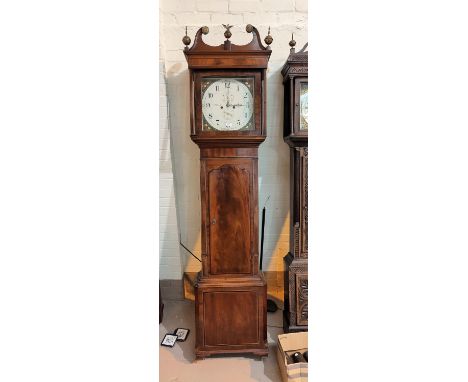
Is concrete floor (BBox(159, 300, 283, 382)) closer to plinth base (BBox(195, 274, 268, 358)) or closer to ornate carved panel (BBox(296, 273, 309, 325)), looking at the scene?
plinth base (BBox(195, 274, 268, 358))

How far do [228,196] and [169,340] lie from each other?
33.9 inches

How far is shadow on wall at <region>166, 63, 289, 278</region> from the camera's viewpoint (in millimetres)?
2123

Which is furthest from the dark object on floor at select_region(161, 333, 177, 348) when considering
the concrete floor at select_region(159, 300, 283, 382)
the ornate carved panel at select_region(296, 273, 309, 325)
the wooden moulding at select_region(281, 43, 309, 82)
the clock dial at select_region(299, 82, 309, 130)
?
the wooden moulding at select_region(281, 43, 309, 82)

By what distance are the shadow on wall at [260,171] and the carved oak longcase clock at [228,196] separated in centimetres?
42

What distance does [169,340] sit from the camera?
1910mm

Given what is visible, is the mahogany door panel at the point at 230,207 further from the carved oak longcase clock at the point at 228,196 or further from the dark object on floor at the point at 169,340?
the dark object on floor at the point at 169,340

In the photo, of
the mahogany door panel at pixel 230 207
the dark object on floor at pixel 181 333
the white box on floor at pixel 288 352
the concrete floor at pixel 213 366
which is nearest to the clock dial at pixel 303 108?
the mahogany door panel at pixel 230 207

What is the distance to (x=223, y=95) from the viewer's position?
172 cm

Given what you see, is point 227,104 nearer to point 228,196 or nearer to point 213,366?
point 228,196

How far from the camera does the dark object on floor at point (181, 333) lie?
193 cm

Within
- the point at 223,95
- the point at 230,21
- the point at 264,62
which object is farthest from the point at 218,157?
the point at 230,21

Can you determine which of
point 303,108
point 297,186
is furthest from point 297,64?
point 297,186
